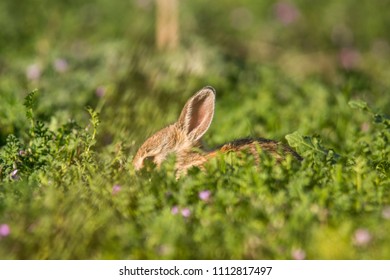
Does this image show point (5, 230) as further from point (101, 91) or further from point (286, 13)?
point (286, 13)

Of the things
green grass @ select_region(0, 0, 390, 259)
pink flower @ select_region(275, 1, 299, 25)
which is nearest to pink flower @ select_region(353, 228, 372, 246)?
green grass @ select_region(0, 0, 390, 259)

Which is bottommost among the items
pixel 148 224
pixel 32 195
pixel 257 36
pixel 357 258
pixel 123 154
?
pixel 357 258

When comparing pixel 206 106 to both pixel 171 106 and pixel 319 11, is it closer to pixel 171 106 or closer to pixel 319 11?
pixel 171 106

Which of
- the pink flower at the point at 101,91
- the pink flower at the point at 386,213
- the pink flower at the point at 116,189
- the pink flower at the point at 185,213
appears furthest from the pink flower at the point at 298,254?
the pink flower at the point at 101,91

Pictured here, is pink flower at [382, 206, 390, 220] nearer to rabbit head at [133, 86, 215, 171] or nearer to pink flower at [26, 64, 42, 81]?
rabbit head at [133, 86, 215, 171]

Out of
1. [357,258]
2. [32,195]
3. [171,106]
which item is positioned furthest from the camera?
[171,106]

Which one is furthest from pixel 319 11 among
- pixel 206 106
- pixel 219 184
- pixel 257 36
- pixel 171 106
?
pixel 219 184
